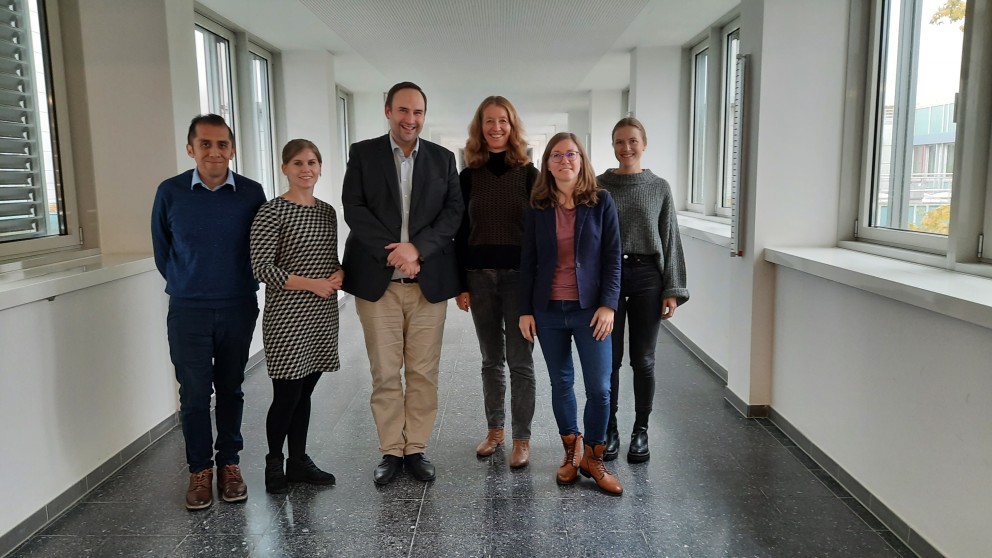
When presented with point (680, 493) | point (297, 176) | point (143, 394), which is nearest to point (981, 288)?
point (680, 493)

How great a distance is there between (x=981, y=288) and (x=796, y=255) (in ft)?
3.55

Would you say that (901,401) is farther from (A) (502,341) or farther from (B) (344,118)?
(B) (344,118)

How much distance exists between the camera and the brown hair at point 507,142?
282 cm

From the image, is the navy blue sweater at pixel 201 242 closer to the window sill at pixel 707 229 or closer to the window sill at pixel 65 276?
the window sill at pixel 65 276

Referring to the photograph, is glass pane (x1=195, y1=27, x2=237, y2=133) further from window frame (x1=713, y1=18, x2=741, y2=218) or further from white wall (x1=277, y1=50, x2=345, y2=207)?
window frame (x1=713, y1=18, x2=741, y2=218)

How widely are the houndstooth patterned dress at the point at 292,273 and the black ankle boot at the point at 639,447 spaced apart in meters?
1.47

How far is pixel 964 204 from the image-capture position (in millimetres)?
2492

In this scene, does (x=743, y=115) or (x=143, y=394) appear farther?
(x=743, y=115)

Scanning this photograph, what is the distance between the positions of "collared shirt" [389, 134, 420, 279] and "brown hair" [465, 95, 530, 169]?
0.77 ft

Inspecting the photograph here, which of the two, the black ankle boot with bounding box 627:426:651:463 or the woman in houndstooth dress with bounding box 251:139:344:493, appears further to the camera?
the black ankle boot with bounding box 627:426:651:463

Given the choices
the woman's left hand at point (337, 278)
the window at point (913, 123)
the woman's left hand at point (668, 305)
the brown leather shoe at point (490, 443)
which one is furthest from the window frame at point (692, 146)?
the woman's left hand at point (337, 278)

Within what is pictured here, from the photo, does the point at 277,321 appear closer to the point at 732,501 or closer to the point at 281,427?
the point at 281,427

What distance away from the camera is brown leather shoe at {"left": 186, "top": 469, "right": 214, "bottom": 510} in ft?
8.81

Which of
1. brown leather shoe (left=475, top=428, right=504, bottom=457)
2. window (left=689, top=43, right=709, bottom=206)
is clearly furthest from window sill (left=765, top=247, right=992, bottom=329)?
window (left=689, top=43, right=709, bottom=206)
